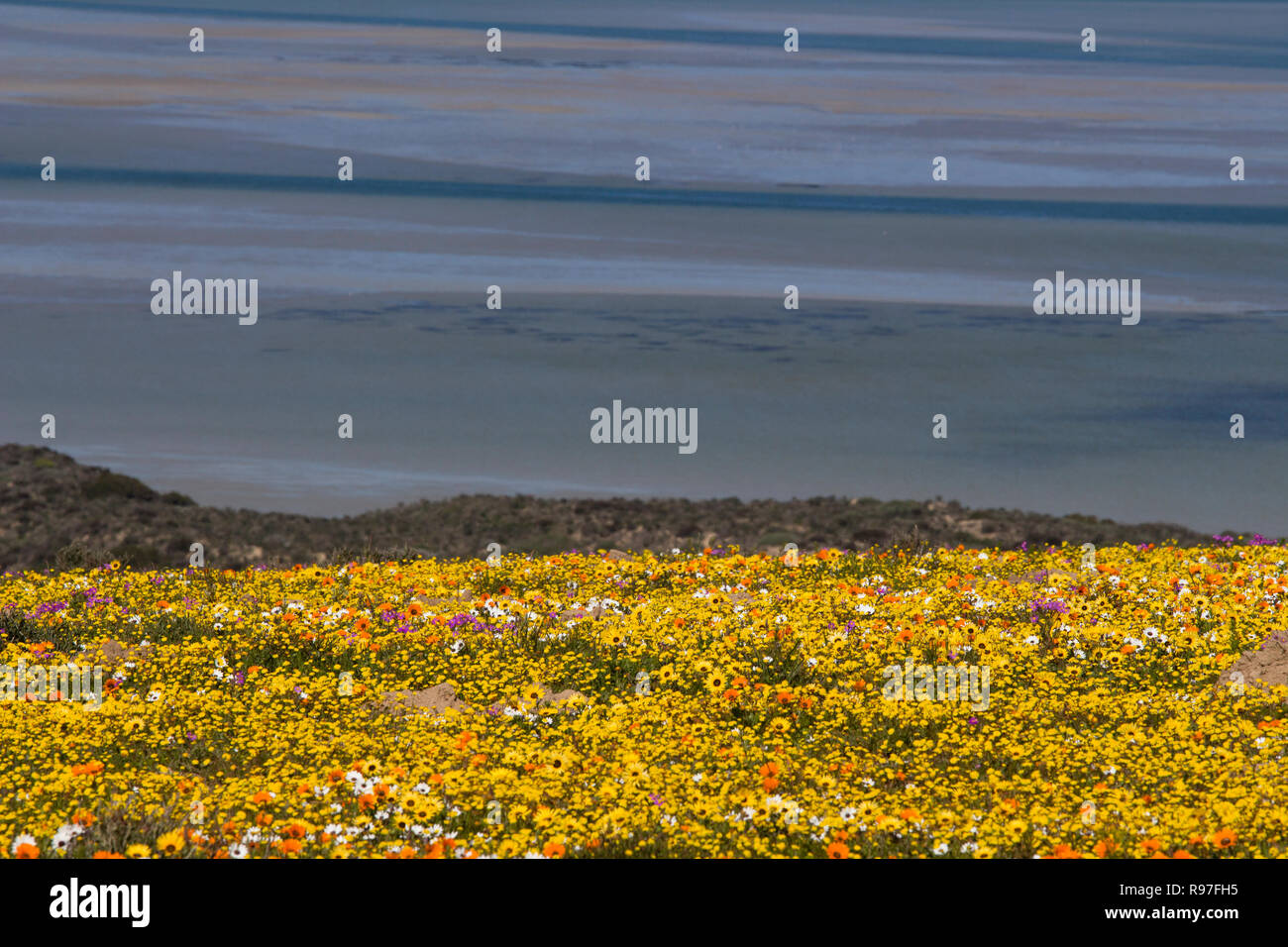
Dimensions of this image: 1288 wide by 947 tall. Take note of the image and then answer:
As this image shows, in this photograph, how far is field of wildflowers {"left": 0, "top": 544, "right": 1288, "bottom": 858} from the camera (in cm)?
Result: 802

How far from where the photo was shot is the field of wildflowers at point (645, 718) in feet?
26.3

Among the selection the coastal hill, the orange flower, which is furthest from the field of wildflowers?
the coastal hill

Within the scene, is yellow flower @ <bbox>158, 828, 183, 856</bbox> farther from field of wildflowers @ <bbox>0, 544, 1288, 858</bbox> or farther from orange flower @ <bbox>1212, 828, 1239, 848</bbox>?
orange flower @ <bbox>1212, 828, 1239, 848</bbox>

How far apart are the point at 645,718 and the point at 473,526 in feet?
57.1

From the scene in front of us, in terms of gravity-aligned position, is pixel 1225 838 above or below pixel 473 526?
below

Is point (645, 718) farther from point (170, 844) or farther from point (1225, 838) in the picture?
point (1225, 838)

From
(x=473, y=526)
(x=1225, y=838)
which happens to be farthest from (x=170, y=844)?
(x=473, y=526)

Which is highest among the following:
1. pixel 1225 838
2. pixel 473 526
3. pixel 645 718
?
pixel 473 526

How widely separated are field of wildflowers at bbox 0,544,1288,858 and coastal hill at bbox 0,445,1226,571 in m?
7.55

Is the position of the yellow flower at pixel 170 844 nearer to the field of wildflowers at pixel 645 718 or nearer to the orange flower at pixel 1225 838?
the field of wildflowers at pixel 645 718

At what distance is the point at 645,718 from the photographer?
400 inches
